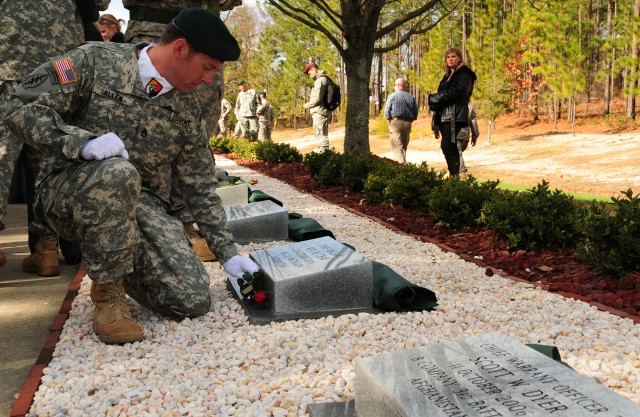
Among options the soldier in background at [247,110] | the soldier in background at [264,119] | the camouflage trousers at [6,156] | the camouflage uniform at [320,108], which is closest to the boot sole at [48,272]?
the camouflage trousers at [6,156]

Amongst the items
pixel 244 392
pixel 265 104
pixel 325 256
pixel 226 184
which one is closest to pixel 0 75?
pixel 325 256

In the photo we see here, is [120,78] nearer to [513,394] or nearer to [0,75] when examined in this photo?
[0,75]

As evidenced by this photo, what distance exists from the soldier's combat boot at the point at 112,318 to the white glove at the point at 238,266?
0.56 meters

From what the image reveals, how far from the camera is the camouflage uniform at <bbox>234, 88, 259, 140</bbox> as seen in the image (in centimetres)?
1825

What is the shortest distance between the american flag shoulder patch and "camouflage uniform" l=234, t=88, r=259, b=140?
15.4 meters

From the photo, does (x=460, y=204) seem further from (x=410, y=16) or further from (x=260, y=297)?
(x=410, y=16)

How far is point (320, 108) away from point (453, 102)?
16.1 feet

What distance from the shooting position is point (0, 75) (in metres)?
3.78

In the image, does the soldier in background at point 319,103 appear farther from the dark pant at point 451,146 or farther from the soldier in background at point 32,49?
the soldier in background at point 32,49

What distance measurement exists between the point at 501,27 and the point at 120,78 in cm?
2899

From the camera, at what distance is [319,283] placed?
3398 mm

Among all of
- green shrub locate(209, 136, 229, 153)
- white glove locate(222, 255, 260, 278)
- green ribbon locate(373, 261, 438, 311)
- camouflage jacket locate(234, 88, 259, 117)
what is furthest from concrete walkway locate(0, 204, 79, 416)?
green shrub locate(209, 136, 229, 153)

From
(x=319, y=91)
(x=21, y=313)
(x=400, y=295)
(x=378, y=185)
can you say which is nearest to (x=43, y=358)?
(x=21, y=313)

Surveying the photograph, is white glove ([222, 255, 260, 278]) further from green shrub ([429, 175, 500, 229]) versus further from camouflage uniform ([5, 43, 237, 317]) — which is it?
green shrub ([429, 175, 500, 229])
